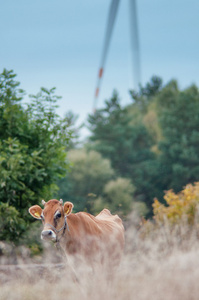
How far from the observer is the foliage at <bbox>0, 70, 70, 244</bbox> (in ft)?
31.5

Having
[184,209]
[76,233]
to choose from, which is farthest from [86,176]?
[76,233]

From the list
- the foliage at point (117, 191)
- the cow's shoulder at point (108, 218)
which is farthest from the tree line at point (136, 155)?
the cow's shoulder at point (108, 218)

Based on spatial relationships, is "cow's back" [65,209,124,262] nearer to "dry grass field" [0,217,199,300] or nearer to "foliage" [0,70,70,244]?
"dry grass field" [0,217,199,300]

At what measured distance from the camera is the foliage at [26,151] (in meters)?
9.61

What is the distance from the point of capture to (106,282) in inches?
173

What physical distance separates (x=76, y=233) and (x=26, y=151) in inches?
181

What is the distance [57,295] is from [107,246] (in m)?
1.82

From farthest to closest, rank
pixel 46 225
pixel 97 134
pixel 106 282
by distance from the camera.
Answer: pixel 97 134 → pixel 46 225 → pixel 106 282

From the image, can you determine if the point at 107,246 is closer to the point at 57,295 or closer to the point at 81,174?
the point at 57,295

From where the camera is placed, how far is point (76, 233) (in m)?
6.12

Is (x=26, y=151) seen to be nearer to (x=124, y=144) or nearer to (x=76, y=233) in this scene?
(x=76, y=233)

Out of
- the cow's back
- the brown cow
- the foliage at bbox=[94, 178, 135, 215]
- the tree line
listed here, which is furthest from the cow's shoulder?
the foliage at bbox=[94, 178, 135, 215]

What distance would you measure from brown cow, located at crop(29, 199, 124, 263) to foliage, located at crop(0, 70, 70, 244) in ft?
A: 11.3

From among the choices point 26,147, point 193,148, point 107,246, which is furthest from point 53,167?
point 193,148
